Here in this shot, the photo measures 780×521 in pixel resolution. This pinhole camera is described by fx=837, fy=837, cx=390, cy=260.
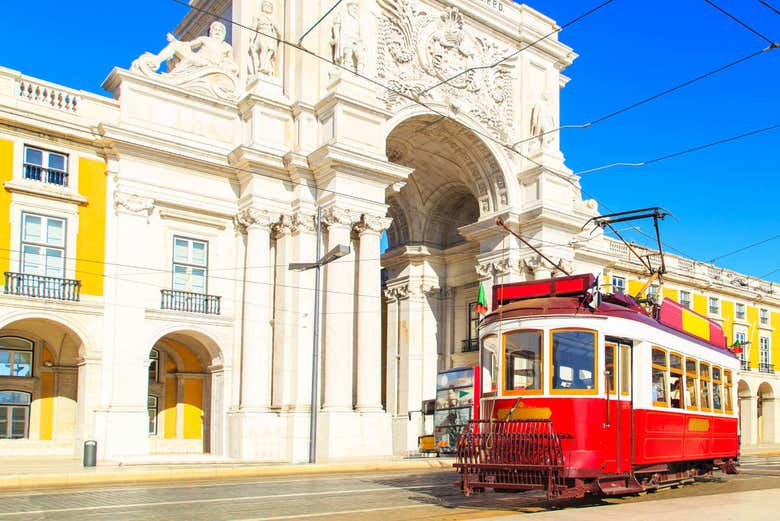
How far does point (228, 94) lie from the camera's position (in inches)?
1098

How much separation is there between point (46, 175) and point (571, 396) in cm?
1799

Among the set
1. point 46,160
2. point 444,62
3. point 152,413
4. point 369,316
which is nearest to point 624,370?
point 369,316

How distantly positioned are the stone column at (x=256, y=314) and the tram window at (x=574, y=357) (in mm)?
15259

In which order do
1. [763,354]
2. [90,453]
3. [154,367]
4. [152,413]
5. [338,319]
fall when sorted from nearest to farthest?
[90,453], [338,319], [152,413], [154,367], [763,354]

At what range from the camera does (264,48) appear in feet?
91.4

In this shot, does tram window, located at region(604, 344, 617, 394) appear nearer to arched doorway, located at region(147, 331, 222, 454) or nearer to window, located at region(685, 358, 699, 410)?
window, located at region(685, 358, 699, 410)

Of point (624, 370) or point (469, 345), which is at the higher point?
point (469, 345)

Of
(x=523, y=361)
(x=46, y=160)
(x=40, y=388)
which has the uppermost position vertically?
(x=46, y=160)

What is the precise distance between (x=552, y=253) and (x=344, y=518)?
23716 millimetres

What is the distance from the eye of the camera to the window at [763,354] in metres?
53.1

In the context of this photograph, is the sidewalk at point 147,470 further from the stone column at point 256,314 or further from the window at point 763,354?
the window at point 763,354

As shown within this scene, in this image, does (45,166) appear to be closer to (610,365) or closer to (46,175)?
(46,175)

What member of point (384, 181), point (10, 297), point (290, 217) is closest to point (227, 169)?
point (290, 217)

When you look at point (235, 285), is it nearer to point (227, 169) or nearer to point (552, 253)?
point (227, 169)
